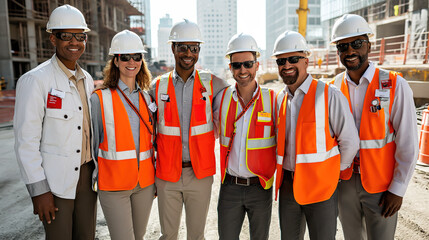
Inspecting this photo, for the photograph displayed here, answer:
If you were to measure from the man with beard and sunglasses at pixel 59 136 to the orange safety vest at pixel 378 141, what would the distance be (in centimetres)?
262

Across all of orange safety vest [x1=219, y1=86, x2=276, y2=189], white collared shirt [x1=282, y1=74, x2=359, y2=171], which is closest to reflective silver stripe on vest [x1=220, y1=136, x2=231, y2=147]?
orange safety vest [x1=219, y1=86, x2=276, y2=189]

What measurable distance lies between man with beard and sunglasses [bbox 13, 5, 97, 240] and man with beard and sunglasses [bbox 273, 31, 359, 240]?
1.88 meters

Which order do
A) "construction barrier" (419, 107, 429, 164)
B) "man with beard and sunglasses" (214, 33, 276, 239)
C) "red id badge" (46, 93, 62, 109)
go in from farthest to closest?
1. "construction barrier" (419, 107, 429, 164)
2. "man with beard and sunglasses" (214, 33, 276, 239)
3. "red id badge" (46, 93, 62, 109)

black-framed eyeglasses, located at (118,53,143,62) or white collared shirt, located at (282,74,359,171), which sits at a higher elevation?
black-framed eyeglasses, located at (118,53,143,62)

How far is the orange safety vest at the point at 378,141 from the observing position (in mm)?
2674

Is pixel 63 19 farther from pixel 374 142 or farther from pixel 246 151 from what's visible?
Result: pixel 374 142

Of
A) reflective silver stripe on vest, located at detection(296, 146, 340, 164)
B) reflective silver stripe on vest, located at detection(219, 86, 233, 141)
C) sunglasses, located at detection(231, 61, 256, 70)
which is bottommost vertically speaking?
reflective silver stripe on vest, located at detection(296, 146, 340, 164)

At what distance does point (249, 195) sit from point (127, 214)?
3.97 ft

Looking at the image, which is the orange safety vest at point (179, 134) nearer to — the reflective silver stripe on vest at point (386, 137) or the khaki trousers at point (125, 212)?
the khaki trousers at point (125, 212)

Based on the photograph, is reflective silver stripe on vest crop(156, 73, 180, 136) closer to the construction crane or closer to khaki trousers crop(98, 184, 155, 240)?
khaki trousers crop(98, 184, 155, 240)

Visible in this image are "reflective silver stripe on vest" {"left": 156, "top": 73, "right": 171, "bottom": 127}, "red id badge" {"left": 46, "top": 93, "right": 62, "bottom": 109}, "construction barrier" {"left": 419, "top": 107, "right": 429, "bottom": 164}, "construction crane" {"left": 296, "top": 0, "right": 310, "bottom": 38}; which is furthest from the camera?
"construction crane" {"left": 296, "top": 0, "right": 310, "bottom": 38}

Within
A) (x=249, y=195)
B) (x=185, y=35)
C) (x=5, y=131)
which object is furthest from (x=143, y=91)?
(x=5, y=131)

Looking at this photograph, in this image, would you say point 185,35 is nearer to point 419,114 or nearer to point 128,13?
point 419,114

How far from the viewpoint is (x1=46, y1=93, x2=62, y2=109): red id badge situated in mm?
2561
